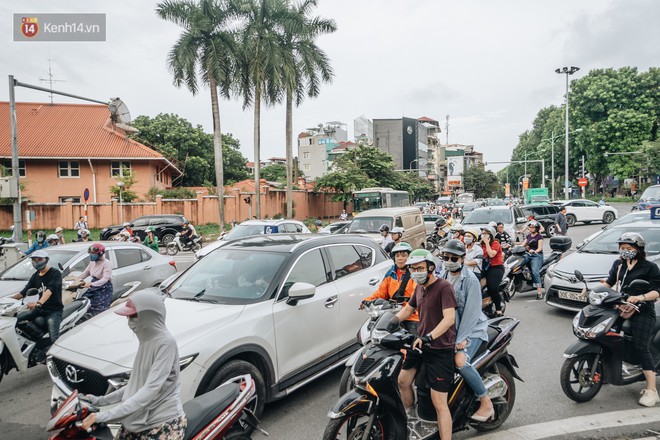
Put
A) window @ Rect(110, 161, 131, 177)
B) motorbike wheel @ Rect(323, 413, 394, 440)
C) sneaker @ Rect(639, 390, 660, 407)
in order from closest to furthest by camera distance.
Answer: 1. motorbike wheel @ Rect(323, 413, 394, 440)
2. sneaker @ Rect(639, 390, 660, 407)
3. window @ Rect(110, 161, 131, 177)

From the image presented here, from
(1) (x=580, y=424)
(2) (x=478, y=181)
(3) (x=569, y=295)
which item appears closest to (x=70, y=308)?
(1) (x=580, y=424)

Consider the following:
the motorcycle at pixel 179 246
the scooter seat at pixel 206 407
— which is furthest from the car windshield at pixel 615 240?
the motorcycle at pixel 179 246

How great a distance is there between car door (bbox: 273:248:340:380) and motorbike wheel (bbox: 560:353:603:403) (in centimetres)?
250

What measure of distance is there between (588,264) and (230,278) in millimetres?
6566

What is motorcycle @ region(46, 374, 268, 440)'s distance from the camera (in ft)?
7.77

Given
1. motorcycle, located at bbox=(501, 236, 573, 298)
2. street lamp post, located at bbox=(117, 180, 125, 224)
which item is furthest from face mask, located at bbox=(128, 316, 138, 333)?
street lamp post, located at bbox=(117, 180, 125, 224)

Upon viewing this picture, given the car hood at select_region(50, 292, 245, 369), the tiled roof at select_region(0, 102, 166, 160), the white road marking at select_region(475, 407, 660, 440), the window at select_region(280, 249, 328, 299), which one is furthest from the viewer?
the tiled roof at select_region(0, 102, 166, 160)

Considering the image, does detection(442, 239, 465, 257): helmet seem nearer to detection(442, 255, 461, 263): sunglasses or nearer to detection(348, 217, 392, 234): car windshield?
detection(442, 255, 461, 263): sunglasses

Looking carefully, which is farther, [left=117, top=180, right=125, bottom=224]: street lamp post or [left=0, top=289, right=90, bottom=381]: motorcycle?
[left=117, top=180, right=125, bottom=224]: street lamp post

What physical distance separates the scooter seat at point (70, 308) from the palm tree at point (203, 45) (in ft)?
71.8

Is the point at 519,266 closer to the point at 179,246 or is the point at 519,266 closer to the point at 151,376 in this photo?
the point at 151,376

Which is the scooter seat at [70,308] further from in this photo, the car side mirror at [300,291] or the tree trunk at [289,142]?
the tree trunk at [289,142]

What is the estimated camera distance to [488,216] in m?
17.3

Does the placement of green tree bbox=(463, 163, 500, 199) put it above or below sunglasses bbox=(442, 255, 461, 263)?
above
